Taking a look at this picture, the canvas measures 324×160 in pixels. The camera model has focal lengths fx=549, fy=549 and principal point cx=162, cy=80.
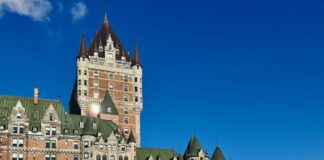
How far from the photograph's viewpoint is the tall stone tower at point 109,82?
143m

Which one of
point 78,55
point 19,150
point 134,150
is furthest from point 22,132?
point 78,55

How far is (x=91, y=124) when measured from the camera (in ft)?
393

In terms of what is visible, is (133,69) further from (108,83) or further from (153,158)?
(153,158)

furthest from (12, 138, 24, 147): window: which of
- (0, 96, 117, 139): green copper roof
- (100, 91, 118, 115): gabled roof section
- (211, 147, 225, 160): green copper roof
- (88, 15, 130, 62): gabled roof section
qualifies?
(211, 147, 225, 160): green copper roof

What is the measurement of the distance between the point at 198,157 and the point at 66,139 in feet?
104

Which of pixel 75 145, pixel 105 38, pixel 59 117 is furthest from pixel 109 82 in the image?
pixel 75 145

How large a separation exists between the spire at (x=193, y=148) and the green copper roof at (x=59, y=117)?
1966 cm

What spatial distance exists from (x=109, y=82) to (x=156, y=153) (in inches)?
1064

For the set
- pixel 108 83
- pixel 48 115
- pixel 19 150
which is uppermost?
pixel 108 83

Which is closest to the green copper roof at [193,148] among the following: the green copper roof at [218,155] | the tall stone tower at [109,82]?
the green copper roof at [218,155]

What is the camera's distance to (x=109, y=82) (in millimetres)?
148375

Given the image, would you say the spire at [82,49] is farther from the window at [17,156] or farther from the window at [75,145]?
the window at [17,156]

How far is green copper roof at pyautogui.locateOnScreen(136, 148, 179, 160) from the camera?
128688 millimetres

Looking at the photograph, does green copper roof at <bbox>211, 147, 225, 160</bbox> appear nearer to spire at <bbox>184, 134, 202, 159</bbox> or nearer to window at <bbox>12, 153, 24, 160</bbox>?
spire at <bbox>184, 134, 202, 159</bbox>
